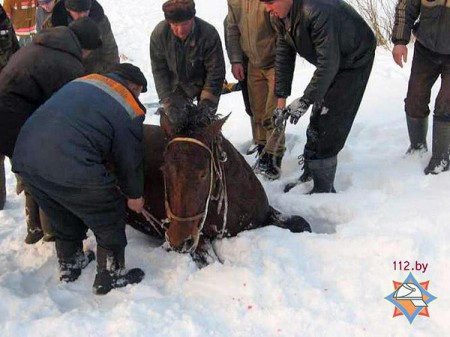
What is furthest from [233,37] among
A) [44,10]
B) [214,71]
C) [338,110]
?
[44,10]

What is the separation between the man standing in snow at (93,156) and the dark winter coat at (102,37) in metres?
2.21

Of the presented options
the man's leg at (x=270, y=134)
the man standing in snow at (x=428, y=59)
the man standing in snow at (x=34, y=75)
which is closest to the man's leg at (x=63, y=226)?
the man standing in snow at (x=34, y=75)

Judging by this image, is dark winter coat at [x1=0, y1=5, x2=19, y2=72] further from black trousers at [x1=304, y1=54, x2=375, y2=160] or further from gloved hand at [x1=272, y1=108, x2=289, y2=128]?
black trousers at [x1=304, y1=54, x2=375, y2=160]

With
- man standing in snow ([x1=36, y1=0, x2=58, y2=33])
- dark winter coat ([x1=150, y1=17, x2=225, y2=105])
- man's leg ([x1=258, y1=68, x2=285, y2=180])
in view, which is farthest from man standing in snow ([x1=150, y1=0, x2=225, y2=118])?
man standing in snow ([x1=36, y1=0, x2=58, y2=33])

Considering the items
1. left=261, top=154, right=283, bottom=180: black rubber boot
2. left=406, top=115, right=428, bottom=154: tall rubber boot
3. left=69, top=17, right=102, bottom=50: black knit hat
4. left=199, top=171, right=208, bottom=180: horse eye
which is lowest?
left=261, top=154, right=283, bottom=180: black rubber boot

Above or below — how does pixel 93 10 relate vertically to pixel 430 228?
above

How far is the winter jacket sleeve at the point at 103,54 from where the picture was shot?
17.7ft

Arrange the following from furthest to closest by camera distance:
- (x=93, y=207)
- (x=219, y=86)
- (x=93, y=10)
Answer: (x=93, y=10), (x=219, y=86), (x=93, y=207)

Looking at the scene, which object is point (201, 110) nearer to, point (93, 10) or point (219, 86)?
point (219, 86)

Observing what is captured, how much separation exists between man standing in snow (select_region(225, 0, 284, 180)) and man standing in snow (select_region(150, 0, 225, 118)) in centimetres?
42

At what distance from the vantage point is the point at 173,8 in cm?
437

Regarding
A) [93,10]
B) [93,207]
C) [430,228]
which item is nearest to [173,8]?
[93,10]

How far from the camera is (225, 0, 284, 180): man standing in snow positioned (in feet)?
16.2

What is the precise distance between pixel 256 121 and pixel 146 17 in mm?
11213
